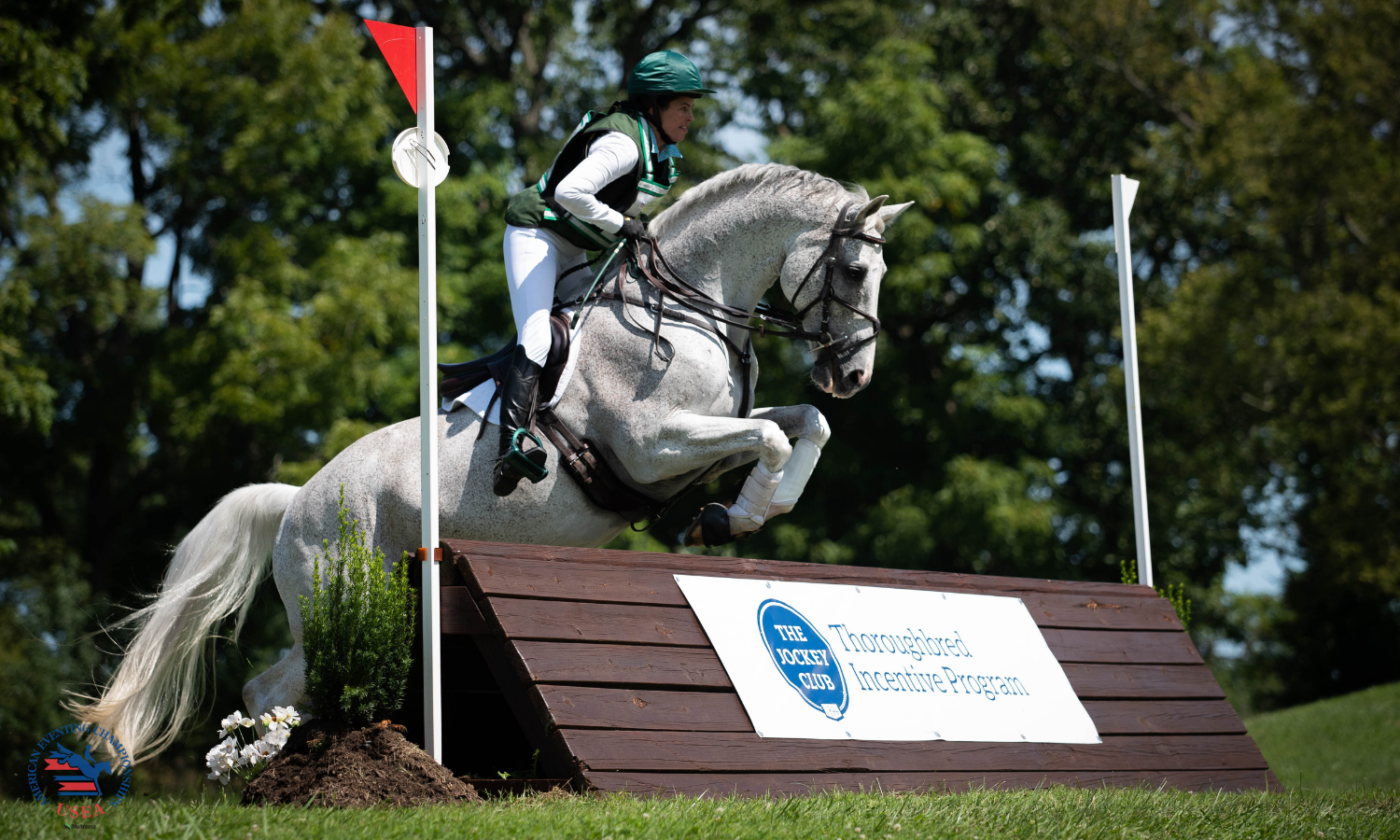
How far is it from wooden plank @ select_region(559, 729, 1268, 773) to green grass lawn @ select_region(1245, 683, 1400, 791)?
4905 mm

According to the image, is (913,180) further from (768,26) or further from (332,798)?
(332,798)

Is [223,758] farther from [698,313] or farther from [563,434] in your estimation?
[698,313]

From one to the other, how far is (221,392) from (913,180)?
8201 mm

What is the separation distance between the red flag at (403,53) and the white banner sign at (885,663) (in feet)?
6.49

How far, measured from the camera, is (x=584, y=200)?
15.0ft

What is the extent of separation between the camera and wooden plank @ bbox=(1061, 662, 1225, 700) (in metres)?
5.20

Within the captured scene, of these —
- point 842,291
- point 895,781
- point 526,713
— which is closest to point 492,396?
point 526,713

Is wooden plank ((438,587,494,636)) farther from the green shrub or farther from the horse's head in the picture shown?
the horse's head

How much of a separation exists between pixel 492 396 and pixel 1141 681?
308 centimetres

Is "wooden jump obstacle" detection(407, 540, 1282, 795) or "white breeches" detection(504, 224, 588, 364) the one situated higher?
"white breeches" detection(504, 224, 588, 364)

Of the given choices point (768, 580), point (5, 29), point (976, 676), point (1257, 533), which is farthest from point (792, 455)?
point (1257, 533)

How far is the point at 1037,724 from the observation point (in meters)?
4.90

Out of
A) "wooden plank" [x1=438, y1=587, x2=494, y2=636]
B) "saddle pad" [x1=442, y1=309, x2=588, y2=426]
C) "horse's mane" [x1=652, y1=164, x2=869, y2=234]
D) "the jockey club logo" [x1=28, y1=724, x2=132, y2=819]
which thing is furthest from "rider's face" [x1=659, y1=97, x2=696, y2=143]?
"the jockey club logo" [x1=28, y1=724, x2=132, y2=819]

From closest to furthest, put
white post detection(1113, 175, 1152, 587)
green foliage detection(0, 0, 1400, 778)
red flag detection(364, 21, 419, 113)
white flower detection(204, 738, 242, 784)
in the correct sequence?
white flower detection(204, 738, 242, 784) → red flag detection(364, 21, 419, 113) → white post detection(1113, 175, 1152, 587) → green foliage detection(0, 0, 1400, 778)
